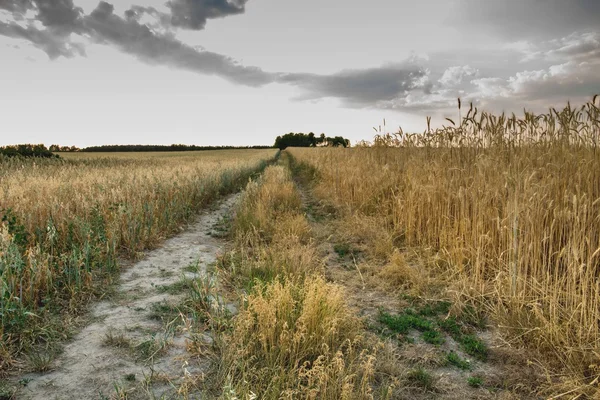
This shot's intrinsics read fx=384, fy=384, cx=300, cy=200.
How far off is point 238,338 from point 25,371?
1.70 meters

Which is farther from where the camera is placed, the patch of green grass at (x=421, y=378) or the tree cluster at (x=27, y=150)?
the tree cluster at (x=27, y=150)

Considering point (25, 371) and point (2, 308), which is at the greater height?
point (2, 308)

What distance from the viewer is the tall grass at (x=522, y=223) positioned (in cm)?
322

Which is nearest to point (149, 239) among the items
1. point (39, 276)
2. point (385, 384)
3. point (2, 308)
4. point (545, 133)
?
point (39, 276)

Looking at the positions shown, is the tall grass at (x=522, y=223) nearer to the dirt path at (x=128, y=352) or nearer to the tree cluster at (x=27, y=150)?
the dirt path at (x=128, y=352)

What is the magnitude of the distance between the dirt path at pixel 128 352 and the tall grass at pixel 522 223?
291 cm

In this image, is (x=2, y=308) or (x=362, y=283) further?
(x=362, y=283)

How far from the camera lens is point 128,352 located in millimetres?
3297

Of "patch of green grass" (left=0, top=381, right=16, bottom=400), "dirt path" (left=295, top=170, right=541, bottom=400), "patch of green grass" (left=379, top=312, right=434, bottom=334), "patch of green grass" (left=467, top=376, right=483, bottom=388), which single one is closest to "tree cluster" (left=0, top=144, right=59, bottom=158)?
"patch of green grass" (left=0, top=381, right=16, bottom=400)

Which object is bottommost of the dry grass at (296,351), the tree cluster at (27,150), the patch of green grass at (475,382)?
the patch of green grass at (475,382)

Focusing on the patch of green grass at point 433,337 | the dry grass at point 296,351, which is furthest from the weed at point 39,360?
the patch of green grass at point 433,337

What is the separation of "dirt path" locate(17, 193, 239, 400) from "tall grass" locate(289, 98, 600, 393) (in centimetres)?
291

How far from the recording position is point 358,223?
7.64 metres

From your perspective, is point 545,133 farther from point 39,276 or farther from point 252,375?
point 39,276
